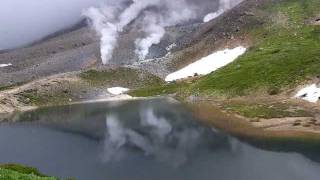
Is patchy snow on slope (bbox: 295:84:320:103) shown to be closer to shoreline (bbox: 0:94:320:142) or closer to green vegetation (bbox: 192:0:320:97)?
green vegetation (bbox: 192:0:320:97)

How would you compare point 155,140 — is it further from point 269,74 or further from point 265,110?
point 269,74

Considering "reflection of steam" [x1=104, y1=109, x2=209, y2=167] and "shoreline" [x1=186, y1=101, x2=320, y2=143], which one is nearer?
"reflection of steam" [x1=104, y1=109, x2=209, y2=167]

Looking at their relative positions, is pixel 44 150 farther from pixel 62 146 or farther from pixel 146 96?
pixel 146 96

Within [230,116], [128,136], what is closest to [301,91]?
[230,116]

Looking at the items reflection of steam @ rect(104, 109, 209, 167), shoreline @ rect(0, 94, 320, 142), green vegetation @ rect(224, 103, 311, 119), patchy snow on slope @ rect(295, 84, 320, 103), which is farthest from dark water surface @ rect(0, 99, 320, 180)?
patchy snow on slope @ rect(295, 84, 320, 103)

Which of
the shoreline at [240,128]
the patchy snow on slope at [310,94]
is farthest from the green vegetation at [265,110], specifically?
the patchy snow on slope at [310,94]

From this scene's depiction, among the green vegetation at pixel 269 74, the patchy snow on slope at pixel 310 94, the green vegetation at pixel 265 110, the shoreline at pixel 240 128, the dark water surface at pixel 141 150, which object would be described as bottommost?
the dark water surface at pixel 141 150

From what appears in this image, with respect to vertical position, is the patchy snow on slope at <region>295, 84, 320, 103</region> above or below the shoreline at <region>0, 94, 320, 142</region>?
above

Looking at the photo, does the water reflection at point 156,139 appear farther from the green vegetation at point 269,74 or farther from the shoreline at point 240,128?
the green vegetation at point 269,74
